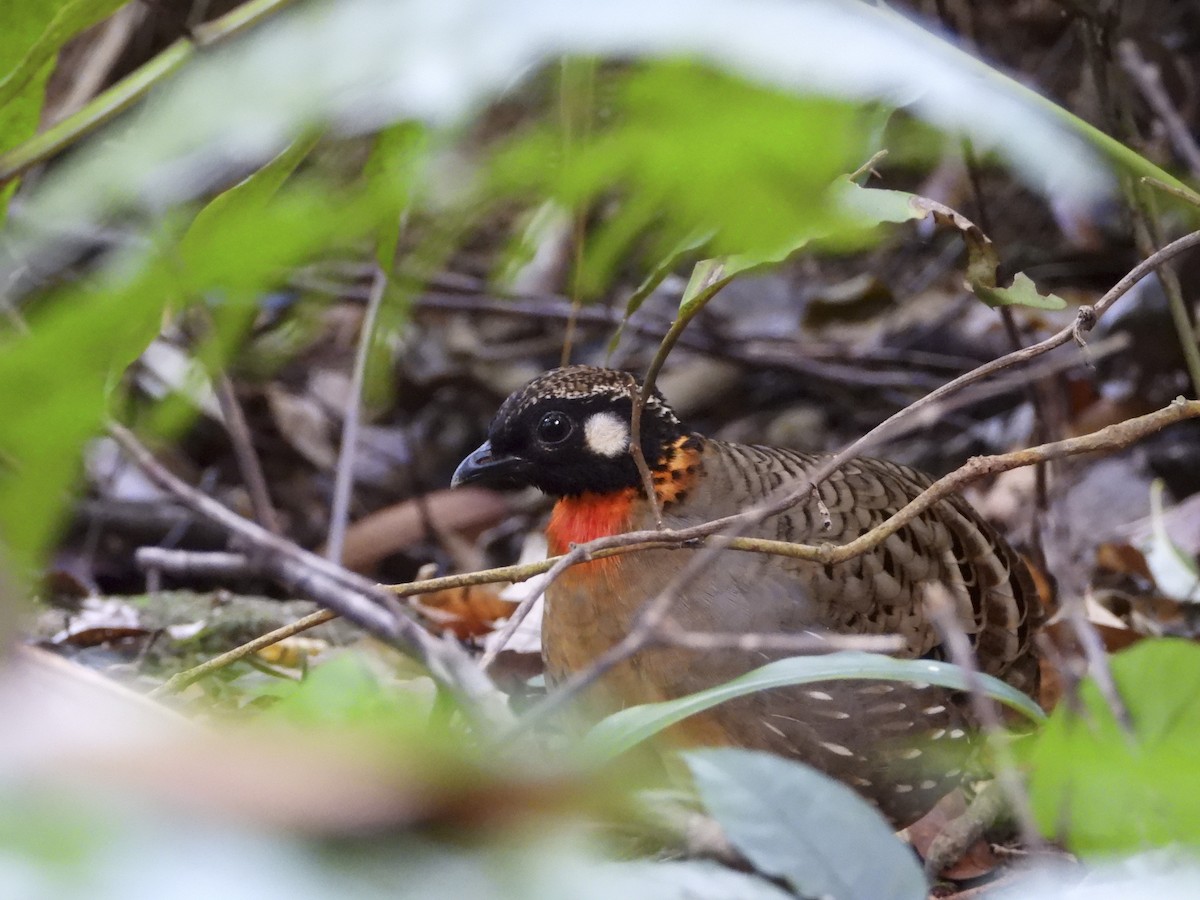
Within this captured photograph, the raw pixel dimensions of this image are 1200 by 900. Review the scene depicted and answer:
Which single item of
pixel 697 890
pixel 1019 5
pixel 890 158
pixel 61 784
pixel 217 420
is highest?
pixel 1019 5

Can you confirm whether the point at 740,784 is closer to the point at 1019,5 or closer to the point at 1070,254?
the point at 1070,254

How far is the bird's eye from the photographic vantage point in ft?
8.60

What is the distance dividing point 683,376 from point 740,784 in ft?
12.8

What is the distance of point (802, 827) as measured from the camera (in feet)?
3.20

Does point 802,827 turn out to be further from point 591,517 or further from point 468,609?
point 468,609

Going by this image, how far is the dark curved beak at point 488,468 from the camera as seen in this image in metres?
2.67

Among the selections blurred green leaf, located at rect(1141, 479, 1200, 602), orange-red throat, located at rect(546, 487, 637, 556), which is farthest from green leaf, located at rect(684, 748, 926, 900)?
blurred green leaf, located at rect(1141, 479, 1200, 602)

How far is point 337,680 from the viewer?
1083mm

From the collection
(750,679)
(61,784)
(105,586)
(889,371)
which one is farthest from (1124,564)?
(61,784)

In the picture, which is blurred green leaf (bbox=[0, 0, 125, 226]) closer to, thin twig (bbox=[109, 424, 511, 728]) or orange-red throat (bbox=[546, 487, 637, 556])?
thin twig (bbox=[109, 424, 511, 728])

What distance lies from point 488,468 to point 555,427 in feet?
0.58

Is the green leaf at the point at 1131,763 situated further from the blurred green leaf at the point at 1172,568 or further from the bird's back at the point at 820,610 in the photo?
the blurred green leaf at the point at 1172,568

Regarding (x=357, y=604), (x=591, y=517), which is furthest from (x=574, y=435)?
(x=357, y=604)

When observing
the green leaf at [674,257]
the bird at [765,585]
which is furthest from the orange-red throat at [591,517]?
the green leaf at [674,257]
